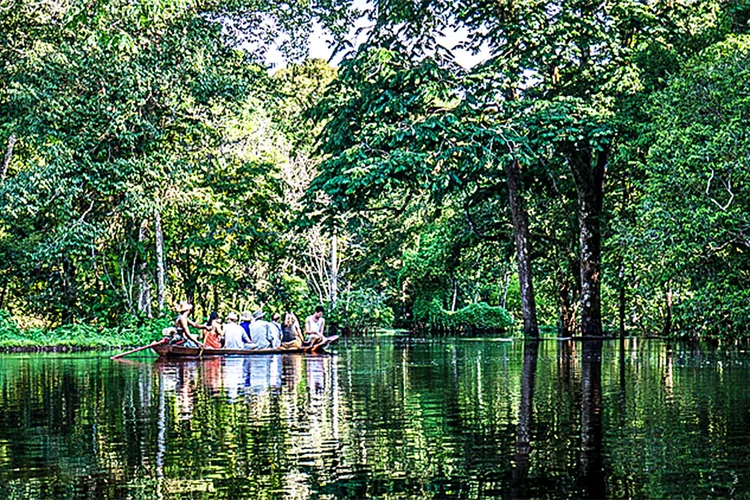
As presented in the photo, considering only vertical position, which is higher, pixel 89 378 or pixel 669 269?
pixel 669 269

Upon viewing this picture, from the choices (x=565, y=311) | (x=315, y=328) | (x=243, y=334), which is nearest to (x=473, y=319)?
(x=565, y=311)

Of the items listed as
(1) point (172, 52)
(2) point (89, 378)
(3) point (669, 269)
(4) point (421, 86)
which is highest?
(1) point (172, 52)

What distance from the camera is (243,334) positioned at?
2353 centimetres

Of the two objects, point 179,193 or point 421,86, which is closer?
point 421,86

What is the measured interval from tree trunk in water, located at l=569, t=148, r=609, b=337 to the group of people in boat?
8256mm

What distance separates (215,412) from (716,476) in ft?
16.3

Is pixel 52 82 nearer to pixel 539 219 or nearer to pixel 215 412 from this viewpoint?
pixel 539 219

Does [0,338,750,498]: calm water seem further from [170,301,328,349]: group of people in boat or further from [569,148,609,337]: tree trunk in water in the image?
[569,148,609,337]: tree trunk in water

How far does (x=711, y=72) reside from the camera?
75.5 feet

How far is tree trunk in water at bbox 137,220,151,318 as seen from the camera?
31688 mm

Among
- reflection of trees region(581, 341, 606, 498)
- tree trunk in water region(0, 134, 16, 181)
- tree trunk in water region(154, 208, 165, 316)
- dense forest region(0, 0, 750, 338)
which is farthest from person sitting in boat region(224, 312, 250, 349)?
tree trunk in water region(0, 134, 16, 181)

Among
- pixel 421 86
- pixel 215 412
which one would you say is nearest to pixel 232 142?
pixel 421 86

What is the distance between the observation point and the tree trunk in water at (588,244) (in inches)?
1134

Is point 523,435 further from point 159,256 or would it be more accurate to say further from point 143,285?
point 143,285
